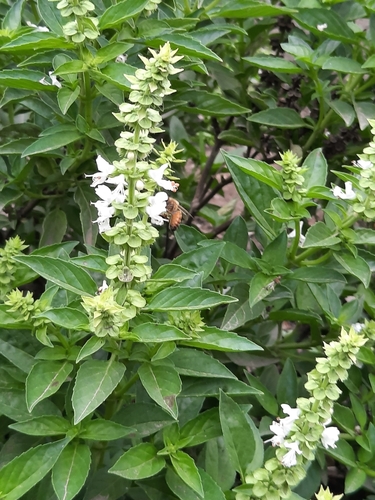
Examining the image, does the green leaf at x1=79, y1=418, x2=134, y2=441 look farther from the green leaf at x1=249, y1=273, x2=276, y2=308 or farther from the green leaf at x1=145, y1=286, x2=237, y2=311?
the green leaf at x1=249, y1=273, x2=276, y2=308

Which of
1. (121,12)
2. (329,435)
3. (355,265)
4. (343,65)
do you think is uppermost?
(121,12)

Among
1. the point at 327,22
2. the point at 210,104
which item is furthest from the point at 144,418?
the point at 327,22

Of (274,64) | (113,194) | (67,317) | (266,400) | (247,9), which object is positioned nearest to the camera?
(113,194)

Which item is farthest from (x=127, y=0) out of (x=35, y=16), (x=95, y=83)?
(x=35, y=16)

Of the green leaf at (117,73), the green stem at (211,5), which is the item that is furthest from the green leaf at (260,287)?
the green stem at (211,5)

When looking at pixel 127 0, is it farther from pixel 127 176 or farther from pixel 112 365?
pixel 112 365

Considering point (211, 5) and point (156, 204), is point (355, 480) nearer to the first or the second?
point (156, 204)

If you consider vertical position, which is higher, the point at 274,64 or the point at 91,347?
the point at 274,64
